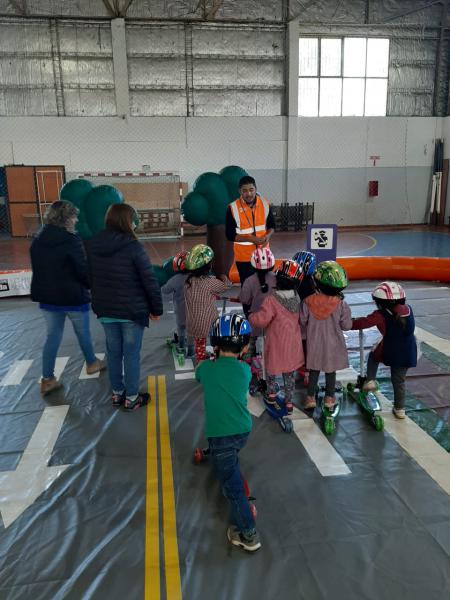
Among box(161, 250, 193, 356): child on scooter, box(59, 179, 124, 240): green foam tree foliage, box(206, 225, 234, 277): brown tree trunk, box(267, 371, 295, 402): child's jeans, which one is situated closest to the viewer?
box(267, 371, 295, 402): child's jeans

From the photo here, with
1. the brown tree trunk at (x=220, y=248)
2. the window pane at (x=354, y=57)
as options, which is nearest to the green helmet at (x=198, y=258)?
the brown tree trunk at (x=220, y=248)

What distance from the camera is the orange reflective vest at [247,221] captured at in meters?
5.91

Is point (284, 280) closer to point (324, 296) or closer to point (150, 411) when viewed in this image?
point (324, 296)

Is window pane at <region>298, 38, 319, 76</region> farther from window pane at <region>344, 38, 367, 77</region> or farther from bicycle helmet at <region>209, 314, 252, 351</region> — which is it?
bicycle helmet at <region>209, 314, 252, 351</region>

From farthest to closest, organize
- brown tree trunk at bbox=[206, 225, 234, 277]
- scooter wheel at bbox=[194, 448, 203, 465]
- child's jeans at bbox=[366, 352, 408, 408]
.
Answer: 1. brown tree trunk at bbox=[206, 225, 234, 277]
2. child's jeans at bbox=[366, 352, 408, 408]
3. scooter wheel at bbox=[194, 448, 203, 465]

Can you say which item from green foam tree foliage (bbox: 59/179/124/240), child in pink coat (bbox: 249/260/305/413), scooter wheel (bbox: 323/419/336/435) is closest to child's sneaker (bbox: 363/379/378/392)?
scooter wheel (bbox: 323/419/336/435)

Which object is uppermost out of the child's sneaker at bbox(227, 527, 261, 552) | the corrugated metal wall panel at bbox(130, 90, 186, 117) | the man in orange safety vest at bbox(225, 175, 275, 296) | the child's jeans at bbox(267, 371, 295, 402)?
the corrugated metal wall panel at bbox(130, 90, 186, 117)

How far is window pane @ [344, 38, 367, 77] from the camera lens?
58.3ft

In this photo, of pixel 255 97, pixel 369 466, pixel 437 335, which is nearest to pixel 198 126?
pixel 255 97

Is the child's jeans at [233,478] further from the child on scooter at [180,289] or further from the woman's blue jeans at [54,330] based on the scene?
the child on scooter at [180,289]

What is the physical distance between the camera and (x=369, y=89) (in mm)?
18516

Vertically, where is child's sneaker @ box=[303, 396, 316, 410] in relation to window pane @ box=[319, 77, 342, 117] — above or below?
below

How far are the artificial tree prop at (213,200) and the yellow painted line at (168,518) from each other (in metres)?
4.14

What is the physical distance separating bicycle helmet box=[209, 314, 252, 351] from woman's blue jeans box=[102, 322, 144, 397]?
1.65 meters
